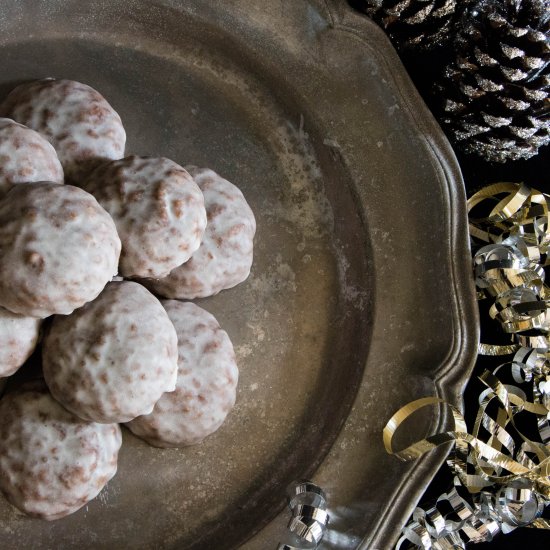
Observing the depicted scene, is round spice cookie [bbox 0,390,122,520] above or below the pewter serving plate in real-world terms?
below

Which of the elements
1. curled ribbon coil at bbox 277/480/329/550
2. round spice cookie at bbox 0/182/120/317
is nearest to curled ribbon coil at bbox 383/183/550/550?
curled ribbon coil at bbox 277/480/329/550

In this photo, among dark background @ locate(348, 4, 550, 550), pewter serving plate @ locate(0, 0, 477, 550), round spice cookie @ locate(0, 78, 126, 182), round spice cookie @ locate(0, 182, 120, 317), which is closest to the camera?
round spice cookie @ locate(0, 182, 120, 317)

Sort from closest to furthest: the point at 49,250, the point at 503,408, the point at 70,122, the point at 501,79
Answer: the point at 49,250 → the point at 70,122 → the point at 501,79 → the point at 503,408

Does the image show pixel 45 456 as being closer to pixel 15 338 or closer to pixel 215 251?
pixel 15 338

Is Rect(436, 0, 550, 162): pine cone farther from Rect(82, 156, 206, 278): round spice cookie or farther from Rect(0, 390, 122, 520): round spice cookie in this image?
Rect(0, 390, 122, 520): round spice cookie

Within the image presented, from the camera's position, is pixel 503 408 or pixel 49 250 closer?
pixel 49 250

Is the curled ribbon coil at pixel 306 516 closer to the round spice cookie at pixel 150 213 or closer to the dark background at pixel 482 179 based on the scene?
the dark background at pixel 482 179

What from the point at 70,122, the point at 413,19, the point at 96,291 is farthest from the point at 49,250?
the point at 413,19
